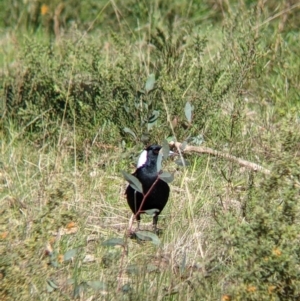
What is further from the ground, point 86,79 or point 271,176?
point 271,176

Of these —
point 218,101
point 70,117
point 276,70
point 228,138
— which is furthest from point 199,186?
point 276,70

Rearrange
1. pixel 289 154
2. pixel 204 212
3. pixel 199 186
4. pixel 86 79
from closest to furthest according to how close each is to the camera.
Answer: pixel 289 154
pixel 204 212
pixel 199 186
pixel 86 79

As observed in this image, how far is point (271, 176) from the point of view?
389 cm

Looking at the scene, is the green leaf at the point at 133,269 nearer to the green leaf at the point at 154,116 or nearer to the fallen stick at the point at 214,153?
the fallen stick at the point at 214,153

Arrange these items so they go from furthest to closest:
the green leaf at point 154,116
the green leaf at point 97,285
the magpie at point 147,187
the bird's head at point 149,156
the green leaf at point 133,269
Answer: the green leaf at point 154,116
the bird's head at point 149,156
the magpie at point 147,187
the green leaf at point 133,269
the green leaf at point 97,285

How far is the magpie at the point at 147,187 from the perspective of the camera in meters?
4.97

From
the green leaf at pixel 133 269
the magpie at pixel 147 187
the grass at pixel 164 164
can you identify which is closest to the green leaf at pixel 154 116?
the grass at pixel 164 164

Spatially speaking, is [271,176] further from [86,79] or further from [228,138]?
[86,79]

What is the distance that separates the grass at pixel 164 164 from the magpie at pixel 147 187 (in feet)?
0.31

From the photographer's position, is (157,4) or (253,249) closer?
(253,249)

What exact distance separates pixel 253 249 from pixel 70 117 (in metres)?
2.62

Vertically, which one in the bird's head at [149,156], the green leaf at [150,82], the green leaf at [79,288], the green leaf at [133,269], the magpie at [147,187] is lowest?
the magpie at [147,187]


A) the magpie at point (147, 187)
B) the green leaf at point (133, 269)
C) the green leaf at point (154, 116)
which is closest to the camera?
the green leaf at point (133, 269)

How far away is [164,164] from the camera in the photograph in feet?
18.6
